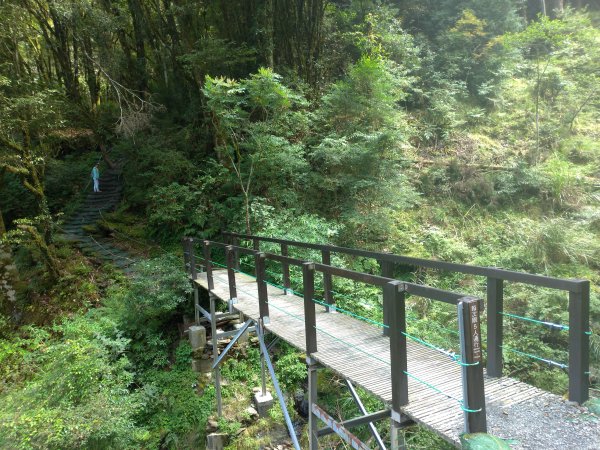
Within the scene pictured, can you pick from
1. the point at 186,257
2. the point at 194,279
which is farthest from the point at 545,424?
the point at 186,257

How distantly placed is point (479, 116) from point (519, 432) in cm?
1337

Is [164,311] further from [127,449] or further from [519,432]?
[519,432]

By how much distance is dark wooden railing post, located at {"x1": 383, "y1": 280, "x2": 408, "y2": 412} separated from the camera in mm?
2766

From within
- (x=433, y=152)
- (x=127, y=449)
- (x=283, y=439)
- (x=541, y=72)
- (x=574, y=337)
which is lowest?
(x=283, y=439)

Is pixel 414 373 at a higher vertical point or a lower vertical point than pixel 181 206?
lower

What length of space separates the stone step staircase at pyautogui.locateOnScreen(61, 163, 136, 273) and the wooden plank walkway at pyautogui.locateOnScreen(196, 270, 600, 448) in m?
7.35

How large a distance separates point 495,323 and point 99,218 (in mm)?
13799

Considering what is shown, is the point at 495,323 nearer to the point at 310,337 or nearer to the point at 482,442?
the point at 482,442

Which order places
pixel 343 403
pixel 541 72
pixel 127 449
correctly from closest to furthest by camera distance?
pixel 127 449 < pixel 343 403 < pixel 541 72

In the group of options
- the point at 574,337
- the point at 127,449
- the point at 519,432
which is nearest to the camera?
the point at 519,432

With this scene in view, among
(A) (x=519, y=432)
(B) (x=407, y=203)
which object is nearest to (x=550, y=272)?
(B) (x=407, y=203)

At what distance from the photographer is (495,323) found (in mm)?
3195

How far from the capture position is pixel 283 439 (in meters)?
6.75

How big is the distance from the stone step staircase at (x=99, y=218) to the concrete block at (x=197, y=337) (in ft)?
11.2
